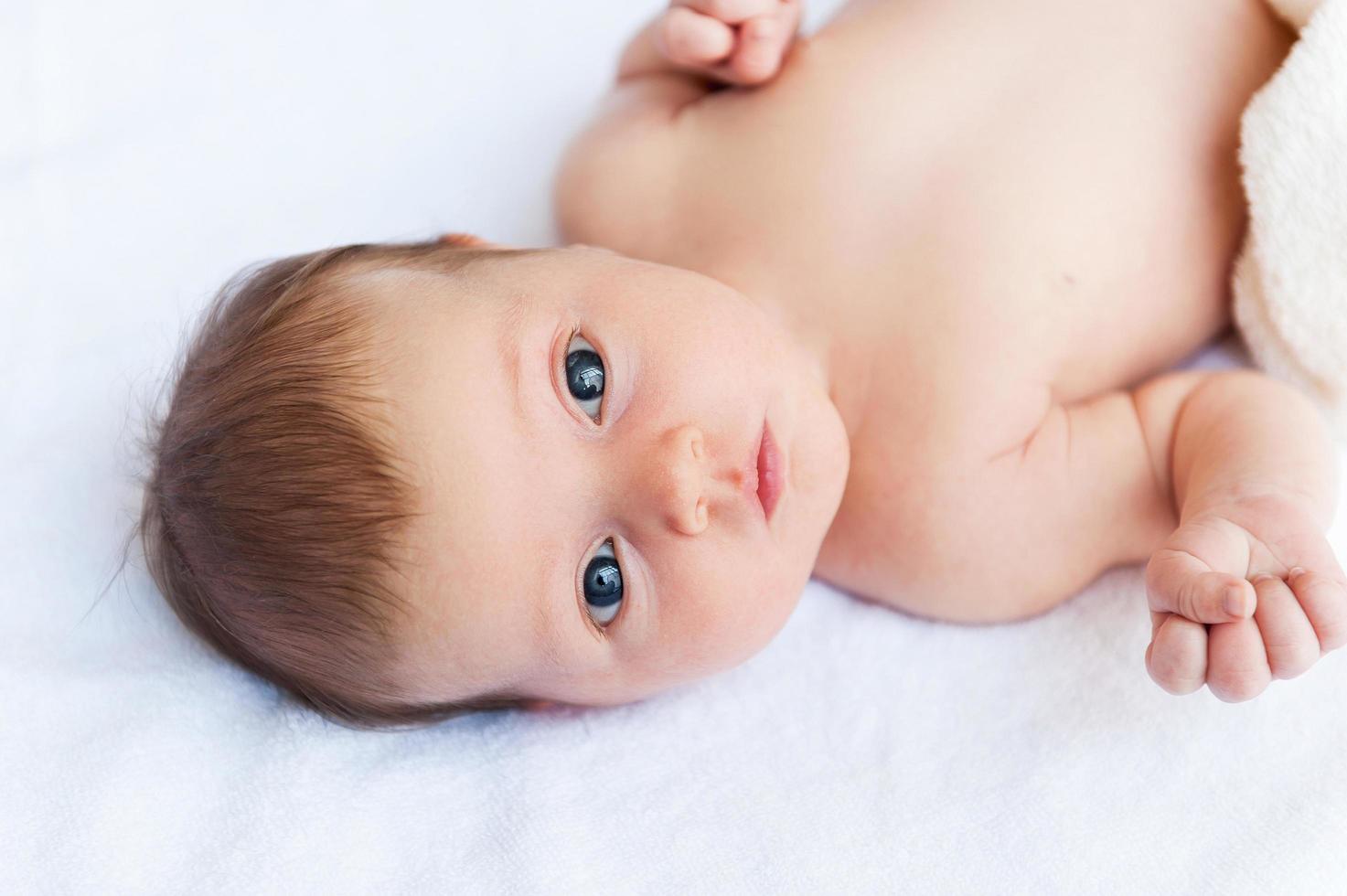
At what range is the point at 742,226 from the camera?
169 centimetres

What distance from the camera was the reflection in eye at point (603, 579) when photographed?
1401 millimetres

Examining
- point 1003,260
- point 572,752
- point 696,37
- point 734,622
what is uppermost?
point 696,37

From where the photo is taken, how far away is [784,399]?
1.47 metres

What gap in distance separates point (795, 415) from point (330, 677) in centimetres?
65

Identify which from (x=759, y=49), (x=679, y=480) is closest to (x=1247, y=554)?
(x=679, y=480)

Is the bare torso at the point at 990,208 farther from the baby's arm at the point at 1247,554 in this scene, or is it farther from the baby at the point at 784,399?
the baby's arm at the point at 1247,554

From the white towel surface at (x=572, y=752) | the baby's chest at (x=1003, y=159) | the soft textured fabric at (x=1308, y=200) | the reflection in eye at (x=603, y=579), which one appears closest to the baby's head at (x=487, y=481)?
the reflection in eye at (x=603, y=579)

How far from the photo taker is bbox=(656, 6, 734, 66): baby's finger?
5.66 feet

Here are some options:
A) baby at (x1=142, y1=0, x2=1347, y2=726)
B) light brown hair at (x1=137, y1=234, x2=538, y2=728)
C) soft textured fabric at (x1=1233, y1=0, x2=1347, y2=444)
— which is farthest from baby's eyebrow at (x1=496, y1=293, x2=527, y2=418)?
soft textured fabric at (x1=1233, y1=0, x2=1347, y2=444)

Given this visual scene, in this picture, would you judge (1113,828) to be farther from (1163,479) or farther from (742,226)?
(742,226)

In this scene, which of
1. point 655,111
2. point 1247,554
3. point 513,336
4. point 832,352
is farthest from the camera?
point 655,111

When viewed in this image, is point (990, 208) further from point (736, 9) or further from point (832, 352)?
point (736, 9)

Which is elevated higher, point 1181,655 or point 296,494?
point 1181,655

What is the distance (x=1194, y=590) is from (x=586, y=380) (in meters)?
0.69
